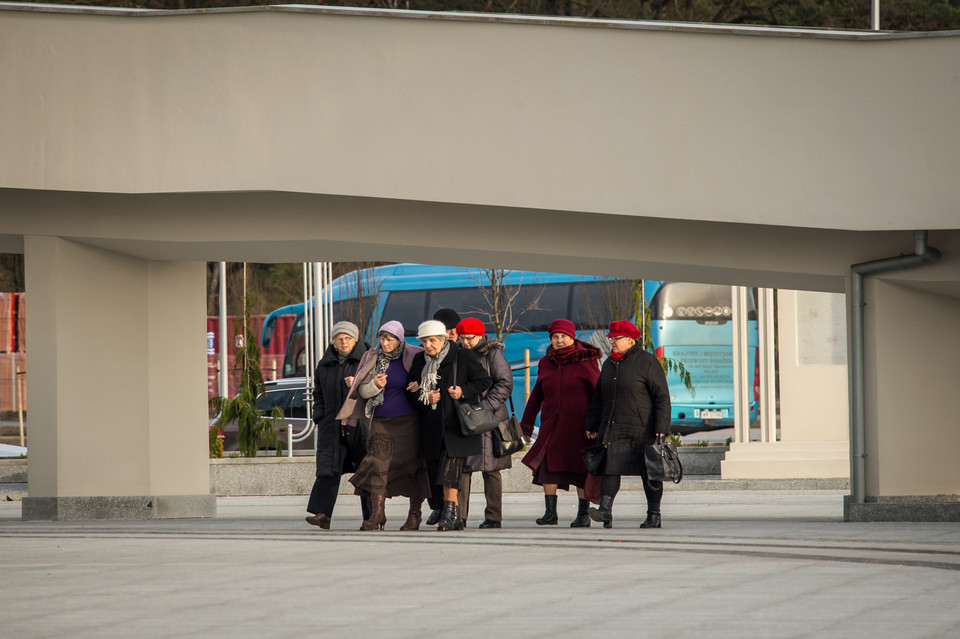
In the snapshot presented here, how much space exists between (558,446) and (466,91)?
303 cm

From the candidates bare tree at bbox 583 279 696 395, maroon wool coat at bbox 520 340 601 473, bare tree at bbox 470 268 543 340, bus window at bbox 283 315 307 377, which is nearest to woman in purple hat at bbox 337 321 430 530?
maroon wool coat at bbox 520 340 601 473

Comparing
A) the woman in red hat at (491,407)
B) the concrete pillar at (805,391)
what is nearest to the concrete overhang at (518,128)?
the woman in red hat at (491,407)

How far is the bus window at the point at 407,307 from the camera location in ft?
96.4

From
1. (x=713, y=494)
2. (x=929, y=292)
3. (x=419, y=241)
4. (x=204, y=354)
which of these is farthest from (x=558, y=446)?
(x=713, y=494)

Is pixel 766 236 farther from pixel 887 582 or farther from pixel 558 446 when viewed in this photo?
pixel 887 582

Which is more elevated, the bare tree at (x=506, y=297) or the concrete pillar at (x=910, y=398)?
the bare tree at (x=506, y=297)

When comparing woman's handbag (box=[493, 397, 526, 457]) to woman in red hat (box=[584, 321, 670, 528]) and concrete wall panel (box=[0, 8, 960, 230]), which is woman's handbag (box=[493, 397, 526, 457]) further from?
concrete wall panel (box=[0, 8, 960, 230])

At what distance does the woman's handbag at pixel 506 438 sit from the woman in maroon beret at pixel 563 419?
0.34 metres

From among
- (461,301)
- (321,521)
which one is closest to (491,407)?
(321,521)

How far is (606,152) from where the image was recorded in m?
11.9

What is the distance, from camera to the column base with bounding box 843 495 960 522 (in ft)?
38.8

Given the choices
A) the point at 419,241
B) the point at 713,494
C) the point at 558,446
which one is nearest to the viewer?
the point at 558,446

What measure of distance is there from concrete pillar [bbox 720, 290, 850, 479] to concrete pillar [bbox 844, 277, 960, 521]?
6.64 metres

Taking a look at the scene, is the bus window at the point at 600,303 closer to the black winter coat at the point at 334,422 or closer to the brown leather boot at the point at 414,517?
the black winter coat at the point at 334,422
